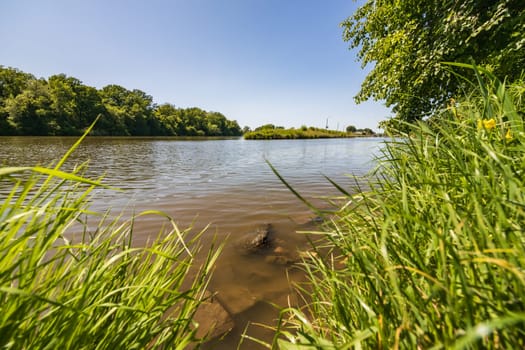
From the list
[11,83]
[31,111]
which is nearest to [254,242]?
[31,111]

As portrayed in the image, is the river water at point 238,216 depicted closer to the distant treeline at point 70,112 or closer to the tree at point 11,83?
the distant treeline at point 70,112

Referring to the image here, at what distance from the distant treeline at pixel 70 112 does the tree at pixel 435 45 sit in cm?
5507

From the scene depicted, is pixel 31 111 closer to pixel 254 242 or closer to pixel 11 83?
pixel 11 83

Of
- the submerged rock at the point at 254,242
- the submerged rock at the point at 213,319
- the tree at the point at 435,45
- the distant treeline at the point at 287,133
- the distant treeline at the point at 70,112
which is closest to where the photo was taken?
the submerged rock at the point at 213,319

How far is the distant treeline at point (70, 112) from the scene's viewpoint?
134 ft

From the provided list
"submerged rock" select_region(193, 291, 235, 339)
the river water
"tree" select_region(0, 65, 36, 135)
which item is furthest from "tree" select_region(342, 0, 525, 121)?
"tree" select_region(0, 65, 36, 135)

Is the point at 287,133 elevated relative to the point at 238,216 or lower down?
elevated

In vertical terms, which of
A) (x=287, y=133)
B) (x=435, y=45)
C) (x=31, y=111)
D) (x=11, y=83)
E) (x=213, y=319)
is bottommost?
(x=213, y=319)

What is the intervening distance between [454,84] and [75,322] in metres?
7.12

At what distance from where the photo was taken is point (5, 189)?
221 inches

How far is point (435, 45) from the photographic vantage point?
173 inches

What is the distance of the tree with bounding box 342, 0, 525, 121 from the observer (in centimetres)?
369

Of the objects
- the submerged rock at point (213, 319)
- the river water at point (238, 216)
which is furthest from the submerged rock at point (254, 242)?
the submerged rock at point (213, 319)

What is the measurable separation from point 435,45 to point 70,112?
64532 mm
